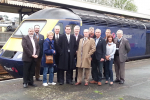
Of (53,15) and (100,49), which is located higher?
(53,15)

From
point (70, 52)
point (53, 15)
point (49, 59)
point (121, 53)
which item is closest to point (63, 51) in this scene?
point (70, 52)

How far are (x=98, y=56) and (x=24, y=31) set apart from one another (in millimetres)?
3706

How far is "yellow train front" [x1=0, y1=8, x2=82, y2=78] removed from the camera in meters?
7.52

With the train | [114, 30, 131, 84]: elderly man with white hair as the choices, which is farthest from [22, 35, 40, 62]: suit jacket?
[114, 30, 131, 84]: elderly man with white hair

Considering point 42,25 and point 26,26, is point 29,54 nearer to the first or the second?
point 42,25

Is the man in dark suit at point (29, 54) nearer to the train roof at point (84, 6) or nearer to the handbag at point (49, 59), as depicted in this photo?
the handbag at point (49, 59)

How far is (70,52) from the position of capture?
21.1 feet

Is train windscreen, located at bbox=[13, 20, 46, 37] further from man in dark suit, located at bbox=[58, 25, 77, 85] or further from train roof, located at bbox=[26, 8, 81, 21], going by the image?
man in dark suit, located at bbox=[58, 25, 77, 85]

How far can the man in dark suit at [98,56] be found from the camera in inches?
256

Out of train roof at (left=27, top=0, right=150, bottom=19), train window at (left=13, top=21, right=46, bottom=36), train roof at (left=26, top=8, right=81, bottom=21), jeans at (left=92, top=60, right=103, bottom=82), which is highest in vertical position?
train roof at (left=27, top=0, right=150, bottom=19)

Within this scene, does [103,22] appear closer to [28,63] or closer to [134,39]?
[134,39]

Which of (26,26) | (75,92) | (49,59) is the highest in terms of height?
(26,26)

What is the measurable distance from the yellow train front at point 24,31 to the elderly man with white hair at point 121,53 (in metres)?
2.66

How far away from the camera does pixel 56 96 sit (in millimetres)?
5453
